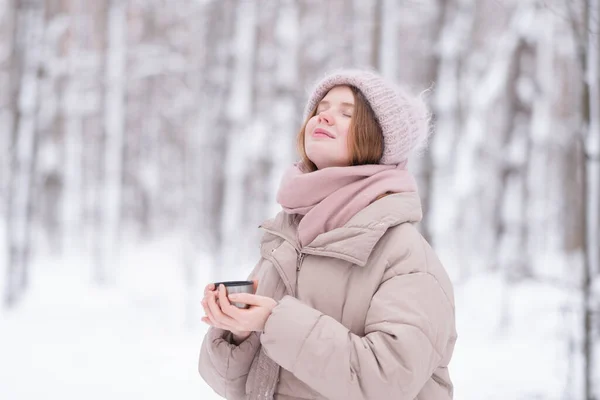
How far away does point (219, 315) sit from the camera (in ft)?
4.76

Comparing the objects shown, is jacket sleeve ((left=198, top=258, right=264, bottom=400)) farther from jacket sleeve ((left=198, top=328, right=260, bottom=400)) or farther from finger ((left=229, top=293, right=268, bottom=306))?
finger ((left=229, top=293, right=268, bottom=306))

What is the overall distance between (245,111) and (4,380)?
487cm

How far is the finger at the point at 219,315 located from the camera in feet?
4.74

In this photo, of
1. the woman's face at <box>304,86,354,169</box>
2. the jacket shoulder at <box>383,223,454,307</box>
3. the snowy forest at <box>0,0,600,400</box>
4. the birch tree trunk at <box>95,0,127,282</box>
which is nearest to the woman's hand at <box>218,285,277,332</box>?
the jacket shoulder at <box>383,223,454,307</box>

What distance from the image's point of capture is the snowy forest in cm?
453

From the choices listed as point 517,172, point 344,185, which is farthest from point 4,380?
point 517,172

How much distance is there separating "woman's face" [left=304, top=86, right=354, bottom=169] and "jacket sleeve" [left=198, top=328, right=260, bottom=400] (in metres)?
0.63

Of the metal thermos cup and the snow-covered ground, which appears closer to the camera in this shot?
the metal thermos cup

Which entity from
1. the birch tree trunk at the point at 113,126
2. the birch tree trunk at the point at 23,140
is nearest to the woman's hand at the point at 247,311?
the birch tree trunk at the point at 23,140

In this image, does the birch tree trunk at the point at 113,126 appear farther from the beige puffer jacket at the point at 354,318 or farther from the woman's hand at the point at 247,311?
the woman's hand at the point at 247,311

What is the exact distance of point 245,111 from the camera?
794cm

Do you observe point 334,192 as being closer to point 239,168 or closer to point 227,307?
point 227,307

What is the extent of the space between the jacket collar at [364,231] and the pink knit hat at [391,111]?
0.18m

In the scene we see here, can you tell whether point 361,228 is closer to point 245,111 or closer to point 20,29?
point 245,111
